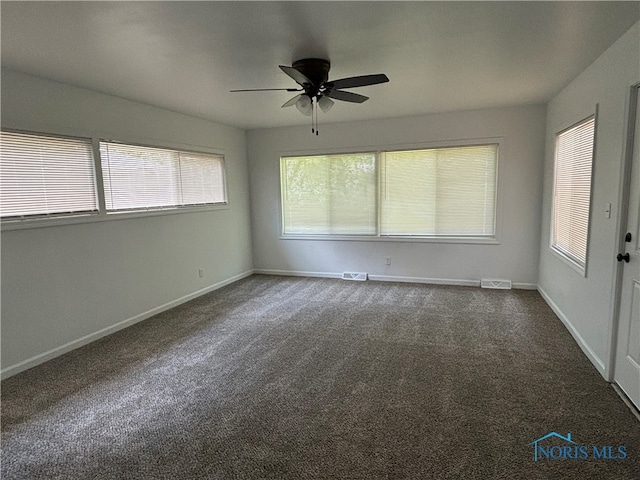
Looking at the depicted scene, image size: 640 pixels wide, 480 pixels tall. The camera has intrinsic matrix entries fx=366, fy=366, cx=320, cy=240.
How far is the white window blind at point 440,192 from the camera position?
17.2 ft

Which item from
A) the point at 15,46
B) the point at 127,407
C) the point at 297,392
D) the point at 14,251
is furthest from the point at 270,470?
the point at 15,46

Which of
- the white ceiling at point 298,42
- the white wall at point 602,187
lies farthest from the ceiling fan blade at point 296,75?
the white wall at point 602,187

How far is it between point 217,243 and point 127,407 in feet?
11.0

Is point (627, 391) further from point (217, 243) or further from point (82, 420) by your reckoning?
point (217, 243)

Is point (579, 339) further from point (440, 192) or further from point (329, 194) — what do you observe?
point (329, 194)

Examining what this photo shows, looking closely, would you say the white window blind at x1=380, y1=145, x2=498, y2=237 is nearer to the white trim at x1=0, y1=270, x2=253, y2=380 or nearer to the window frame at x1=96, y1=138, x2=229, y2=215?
the window frame at x1=96, y1=138, x2=229, y2=215

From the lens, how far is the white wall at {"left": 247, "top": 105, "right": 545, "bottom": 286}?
5027mm

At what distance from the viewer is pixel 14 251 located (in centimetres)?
306

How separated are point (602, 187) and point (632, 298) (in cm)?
95

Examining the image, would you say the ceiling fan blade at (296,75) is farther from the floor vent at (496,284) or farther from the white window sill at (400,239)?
the floor vent at (496,284)

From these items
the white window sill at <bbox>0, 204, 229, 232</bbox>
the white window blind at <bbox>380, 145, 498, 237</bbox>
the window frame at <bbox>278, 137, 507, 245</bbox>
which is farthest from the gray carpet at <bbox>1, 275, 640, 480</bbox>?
the white window blind at <bbox>380, 145, 498, 237</bbox>

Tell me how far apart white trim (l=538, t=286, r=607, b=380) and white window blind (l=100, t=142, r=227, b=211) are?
4746mm

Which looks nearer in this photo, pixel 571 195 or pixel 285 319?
pixel 571 195

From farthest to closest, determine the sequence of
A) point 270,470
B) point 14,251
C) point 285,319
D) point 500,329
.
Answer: point 285,319 < point 500,329 < point 14,251 < point 270,470
